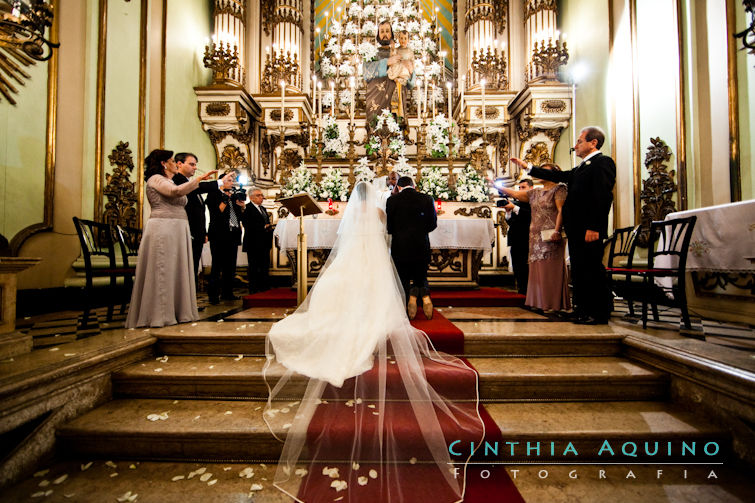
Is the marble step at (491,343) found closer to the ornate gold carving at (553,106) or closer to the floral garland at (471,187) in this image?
the floral garland at (471,187)

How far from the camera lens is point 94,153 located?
4.97m

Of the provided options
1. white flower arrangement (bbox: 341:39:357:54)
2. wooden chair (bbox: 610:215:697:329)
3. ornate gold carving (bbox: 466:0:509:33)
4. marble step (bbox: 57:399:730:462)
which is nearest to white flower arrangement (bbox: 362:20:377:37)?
white flower arrangement (bbox: 341:39:357:54)

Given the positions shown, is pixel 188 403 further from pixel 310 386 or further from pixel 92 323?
pixel 92 323

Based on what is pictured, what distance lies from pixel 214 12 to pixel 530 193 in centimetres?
830

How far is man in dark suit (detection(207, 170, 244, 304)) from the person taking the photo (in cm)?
498

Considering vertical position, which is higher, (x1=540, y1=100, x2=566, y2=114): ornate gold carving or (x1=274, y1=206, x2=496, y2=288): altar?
(x1=540, y1=100, x2=566, y2=114): ornate gold carving

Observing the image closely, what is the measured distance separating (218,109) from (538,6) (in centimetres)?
733

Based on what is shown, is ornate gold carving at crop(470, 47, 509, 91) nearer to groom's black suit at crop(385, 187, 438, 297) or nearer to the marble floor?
groom's black suit at crop(385, 187, 438, 297)

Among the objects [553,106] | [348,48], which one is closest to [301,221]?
[553,106]

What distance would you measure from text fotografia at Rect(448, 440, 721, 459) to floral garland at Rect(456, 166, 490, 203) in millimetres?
3847

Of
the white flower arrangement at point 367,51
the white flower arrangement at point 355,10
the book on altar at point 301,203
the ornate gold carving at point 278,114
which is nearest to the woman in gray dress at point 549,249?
the book on altar at point 301,203

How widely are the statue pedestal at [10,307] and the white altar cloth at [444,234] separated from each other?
2842 mm

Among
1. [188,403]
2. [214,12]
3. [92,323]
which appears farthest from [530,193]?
[214,12]

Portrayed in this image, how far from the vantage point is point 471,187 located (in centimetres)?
541
